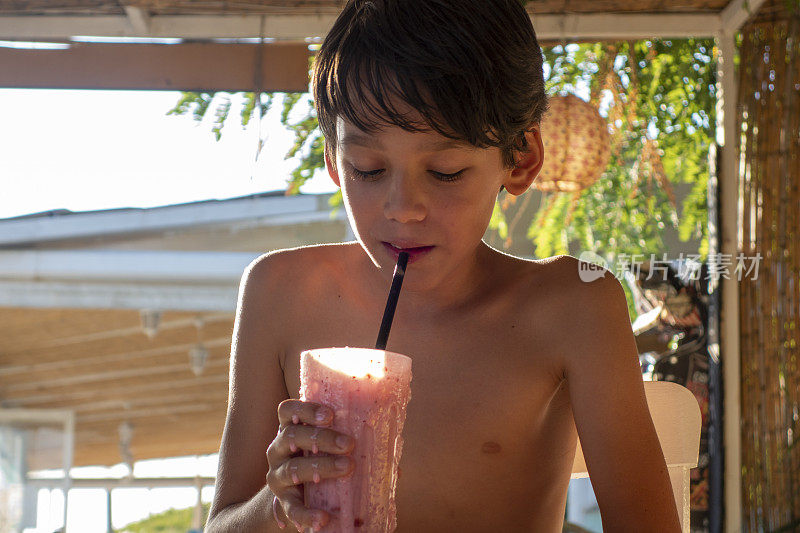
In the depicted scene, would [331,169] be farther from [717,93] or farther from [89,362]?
[89,362]

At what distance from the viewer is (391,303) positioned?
42.9 inches

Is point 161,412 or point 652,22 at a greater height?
point 652,22

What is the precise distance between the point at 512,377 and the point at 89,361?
7648 millimetres

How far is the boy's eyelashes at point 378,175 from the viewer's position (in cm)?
125

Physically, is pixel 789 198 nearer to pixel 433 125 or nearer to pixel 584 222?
pixel 584 222

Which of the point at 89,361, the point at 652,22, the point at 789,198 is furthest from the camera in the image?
the point at 89,361

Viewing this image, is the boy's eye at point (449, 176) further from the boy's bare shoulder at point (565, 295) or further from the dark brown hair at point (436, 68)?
the boy's bare shoulder at point (565, 295)

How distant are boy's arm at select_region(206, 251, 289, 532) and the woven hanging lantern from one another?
228 cm

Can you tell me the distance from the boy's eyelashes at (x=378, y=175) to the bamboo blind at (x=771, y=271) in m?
2.55

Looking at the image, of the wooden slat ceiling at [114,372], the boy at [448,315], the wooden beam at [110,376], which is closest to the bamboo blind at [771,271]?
the boy at [448,315]

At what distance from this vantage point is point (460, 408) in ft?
5.13

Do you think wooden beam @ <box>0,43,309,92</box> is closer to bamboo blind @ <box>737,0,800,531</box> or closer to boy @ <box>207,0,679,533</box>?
bamboo blind @ <box>737,0,800,531</box>

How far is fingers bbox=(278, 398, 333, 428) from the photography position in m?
1.00

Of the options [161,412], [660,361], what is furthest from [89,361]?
[660,361]
